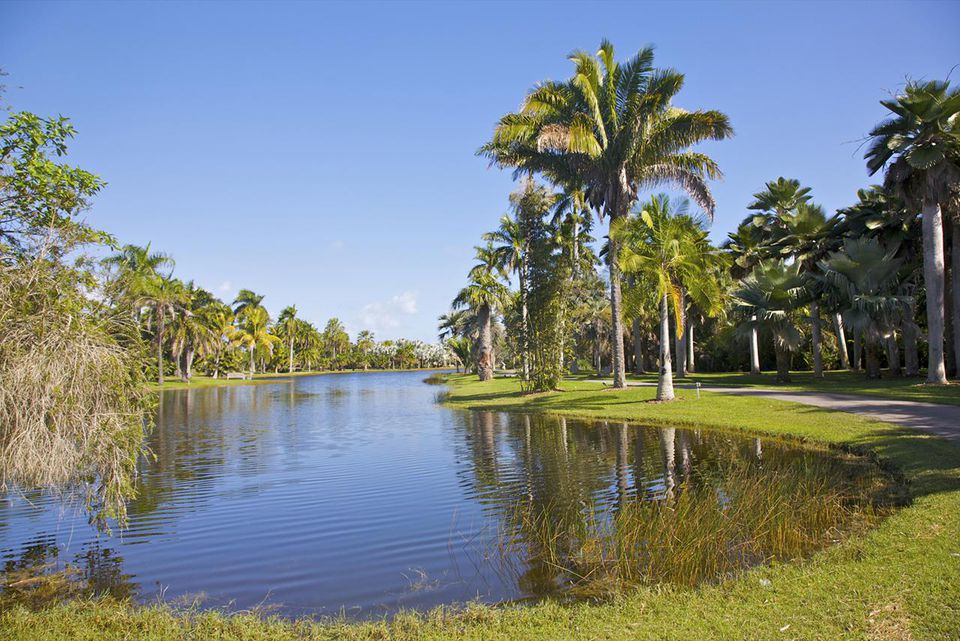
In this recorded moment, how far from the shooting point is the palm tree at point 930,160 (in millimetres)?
26078

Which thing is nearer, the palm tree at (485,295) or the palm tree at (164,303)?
the palm tree at (485,295)

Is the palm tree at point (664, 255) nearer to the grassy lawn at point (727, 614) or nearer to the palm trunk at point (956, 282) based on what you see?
the palm trunk at point (956, 282)

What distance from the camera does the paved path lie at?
1633cm

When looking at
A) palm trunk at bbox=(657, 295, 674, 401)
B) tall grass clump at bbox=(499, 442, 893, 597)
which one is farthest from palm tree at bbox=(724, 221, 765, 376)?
tall grass clump at bbox=(499, 442, 893, 597)

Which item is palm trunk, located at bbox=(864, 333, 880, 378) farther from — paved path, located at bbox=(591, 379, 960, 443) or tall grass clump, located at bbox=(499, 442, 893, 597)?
tall grass clump, located at bbox=(499, 442, 893, 597)

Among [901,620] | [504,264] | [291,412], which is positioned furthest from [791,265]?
[901,620]

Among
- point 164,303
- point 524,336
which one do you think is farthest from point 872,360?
point 164,303

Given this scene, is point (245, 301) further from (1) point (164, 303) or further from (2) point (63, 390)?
(2) point (63, 390)

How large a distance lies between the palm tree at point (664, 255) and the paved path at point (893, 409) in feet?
17.2

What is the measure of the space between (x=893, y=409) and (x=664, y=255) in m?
9.64

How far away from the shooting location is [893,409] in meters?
20.2

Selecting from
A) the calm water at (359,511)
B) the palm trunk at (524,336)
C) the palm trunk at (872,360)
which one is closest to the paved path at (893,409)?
the calm water at (359,511)

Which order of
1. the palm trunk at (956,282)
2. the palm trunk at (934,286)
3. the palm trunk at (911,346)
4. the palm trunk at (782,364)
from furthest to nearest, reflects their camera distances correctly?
the palm trunk at (782,364) < the palm trunk at (911,346) < the palm trunk at (956,282) < the palm trunk at (934,286)

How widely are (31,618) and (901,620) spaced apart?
8851 millimetres
